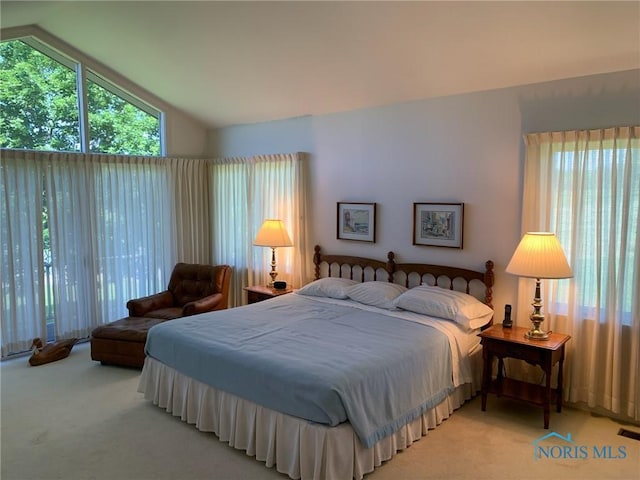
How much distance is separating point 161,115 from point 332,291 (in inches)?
130

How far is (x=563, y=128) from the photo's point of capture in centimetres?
351

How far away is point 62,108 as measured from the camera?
5020 mm

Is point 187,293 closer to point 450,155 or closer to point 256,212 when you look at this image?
point 256,212

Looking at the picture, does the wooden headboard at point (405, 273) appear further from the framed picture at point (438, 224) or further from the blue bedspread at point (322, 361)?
the blue bedspread at point (322, 361)

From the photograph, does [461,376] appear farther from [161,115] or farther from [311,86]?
[161,115]

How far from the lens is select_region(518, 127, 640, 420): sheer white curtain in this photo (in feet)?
10.6

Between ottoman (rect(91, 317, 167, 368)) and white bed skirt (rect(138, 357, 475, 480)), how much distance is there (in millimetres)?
753

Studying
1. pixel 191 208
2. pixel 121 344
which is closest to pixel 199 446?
pixel 121 344

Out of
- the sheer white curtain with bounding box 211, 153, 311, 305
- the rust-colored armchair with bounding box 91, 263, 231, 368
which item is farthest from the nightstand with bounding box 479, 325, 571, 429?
the rust-colored armchair with bounding box 91, 263, 231, 368

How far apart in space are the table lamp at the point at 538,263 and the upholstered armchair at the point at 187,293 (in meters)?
3.10

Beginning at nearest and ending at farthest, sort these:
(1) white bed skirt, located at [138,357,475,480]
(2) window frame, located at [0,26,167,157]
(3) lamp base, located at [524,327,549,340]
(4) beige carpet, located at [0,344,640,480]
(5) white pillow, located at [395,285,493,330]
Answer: (1) white bed skirt, located at [138,357,475,480], (4) beige carpet, located at [0,344,640,480], (3) lamp base, located at [524,327,549,340], (5) white pillow, located at [395,285,493,330], (2) window frame, located at [0,26,167,157]

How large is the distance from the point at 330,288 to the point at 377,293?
53 centimetres

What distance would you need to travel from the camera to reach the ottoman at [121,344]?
4.39m

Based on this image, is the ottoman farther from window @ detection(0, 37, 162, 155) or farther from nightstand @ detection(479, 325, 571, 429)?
nightstand @ detection(479, 325, 571, 429)
